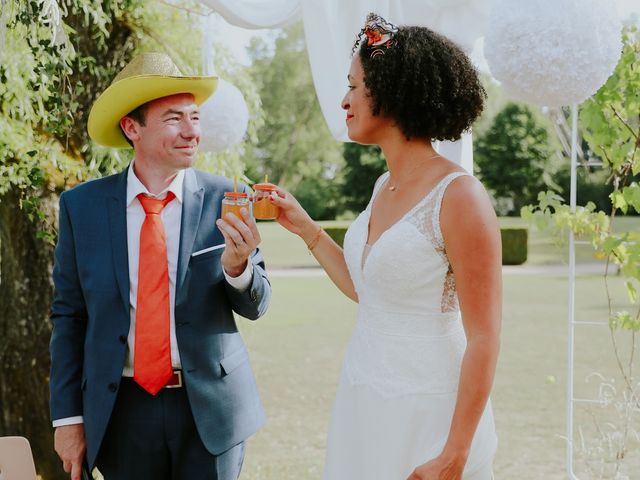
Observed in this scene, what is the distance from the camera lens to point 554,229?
399 cm

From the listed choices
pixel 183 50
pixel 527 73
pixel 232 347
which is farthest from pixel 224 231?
pixel 183 50

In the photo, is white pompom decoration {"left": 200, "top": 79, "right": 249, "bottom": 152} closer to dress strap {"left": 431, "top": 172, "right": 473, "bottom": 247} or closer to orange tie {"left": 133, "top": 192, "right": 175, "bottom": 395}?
orange tie {"left": 133, "top": 192, "right": 175, "bottom": 395}

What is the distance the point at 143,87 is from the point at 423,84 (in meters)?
0.87

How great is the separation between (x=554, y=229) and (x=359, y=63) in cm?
245

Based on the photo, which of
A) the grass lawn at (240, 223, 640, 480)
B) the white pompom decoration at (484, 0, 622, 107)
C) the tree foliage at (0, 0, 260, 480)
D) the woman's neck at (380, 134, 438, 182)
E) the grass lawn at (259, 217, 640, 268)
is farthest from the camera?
the grass lawn at (259, 217, 640, 268)

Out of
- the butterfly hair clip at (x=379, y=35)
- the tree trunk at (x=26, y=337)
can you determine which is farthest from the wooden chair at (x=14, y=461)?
the tree trunk at (x=26, y=337)

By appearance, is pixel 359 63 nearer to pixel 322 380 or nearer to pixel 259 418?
pixel 259 418

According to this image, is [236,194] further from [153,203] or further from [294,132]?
[294,132]

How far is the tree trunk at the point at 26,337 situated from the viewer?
4.17m

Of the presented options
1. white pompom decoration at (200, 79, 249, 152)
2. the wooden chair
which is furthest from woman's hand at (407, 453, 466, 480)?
white pompom decoration at (200, 79, 249, 152)

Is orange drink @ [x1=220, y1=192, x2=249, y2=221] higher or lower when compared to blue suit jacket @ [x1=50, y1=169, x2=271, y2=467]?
higher

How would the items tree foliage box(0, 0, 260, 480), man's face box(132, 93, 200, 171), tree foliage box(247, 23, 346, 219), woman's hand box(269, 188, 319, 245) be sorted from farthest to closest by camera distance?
tree foliage box(247, 23, 346, 219), tree foliage box(0, 0, 260, 480), man's face box(132, 93, 200, 171), woman's hand box(269, 188, 319, 245)

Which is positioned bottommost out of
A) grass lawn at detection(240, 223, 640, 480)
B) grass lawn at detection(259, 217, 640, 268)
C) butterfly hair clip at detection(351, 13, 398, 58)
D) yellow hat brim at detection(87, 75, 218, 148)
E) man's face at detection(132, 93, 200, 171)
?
grass lawn at detection(259, 217, 640, 268)

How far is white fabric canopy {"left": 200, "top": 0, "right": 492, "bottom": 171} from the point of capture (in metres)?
3.06
